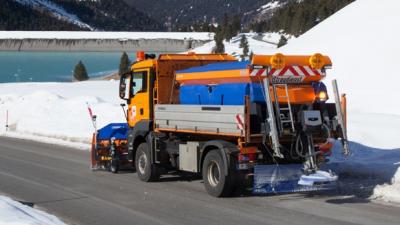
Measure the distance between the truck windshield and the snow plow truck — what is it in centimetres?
118

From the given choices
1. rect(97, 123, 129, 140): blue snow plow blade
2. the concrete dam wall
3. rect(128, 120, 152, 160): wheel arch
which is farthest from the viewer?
the concrete dam wall

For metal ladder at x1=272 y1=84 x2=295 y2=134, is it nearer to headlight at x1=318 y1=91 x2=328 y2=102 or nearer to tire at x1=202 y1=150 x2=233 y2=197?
headlight at x1=318 y1=91 x2=328 y2=102

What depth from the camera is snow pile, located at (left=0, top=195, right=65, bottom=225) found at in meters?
8.99

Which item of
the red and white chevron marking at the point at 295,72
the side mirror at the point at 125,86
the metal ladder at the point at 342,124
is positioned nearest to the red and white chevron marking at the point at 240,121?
the red and white chevron marking at the point at 295,72

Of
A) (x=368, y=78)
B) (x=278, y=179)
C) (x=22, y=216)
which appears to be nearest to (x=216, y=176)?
(x=278, y=179)

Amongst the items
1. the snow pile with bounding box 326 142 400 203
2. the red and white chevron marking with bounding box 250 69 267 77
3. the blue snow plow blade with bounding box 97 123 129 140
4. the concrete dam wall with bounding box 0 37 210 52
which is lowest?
the snow pile with bounding box 326 142 400 203

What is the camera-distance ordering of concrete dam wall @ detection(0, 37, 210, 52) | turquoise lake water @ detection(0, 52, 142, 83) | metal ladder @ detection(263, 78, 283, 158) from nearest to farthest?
1. metal ladder @ detection(263, 78, 283, 158)
2. turquoise lake water @ detection(0, 52, 142, 83)
3. concrete dam wall @ detection(0, 37, 210, 52)

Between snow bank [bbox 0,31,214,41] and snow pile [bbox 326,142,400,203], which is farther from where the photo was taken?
snow bank [bbox 0,31,214,41]

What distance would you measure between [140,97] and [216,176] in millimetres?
3465

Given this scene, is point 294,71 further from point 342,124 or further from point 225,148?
point 225,148

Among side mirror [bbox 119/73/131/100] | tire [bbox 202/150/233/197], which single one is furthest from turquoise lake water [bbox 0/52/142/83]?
tire [bbox 202/150/233/197]

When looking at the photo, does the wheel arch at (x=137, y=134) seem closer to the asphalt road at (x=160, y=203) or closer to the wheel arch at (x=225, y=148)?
the asphalt road at (x=160, y=203)

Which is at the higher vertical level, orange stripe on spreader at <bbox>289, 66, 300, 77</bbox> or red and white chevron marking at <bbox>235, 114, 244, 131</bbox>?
orange stripe on spreader at <bbox>289, 66, 300, 77</bbox>

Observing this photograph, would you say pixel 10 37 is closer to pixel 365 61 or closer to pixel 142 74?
pixel 365 61
